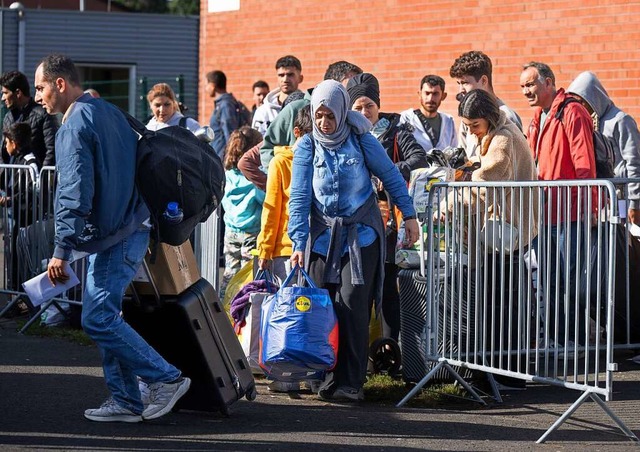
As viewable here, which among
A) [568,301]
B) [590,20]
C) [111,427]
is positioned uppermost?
[590,20]

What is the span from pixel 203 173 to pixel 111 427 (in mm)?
1441

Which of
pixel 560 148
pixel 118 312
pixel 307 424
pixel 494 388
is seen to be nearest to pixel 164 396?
pixel 118 312

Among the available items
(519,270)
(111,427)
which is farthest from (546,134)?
(111,427)

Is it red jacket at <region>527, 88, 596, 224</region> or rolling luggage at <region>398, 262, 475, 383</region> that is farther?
red jacket at <region>527, 88, 596, 224</region>

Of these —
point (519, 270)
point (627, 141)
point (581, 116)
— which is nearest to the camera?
point (519, 270)

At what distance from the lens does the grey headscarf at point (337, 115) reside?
7.20 meters

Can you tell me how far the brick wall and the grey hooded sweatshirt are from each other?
2.86 metres

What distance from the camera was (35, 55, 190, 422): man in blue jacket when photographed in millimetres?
6215

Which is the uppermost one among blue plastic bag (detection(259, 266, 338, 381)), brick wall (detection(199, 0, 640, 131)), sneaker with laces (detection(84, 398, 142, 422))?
brick wall (detection(199, 0, 640, 131))

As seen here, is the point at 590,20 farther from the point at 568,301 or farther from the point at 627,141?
the point at 568,301

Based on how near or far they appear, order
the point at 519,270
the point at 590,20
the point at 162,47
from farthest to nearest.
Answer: the point at 162,47 < the point at 590,20 < the point at 519,270

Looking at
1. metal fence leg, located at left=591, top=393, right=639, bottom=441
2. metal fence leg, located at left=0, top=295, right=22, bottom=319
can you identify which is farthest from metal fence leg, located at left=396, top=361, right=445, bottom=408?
metal fence leg, located at left=0, top=295, right=22, bottom=319

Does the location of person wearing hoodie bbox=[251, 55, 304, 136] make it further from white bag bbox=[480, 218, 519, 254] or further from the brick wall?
white bag bbox=[480, 218, 519, 254]

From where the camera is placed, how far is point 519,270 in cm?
688
